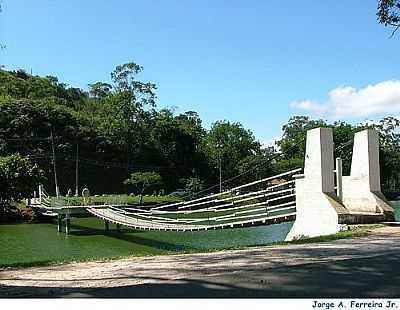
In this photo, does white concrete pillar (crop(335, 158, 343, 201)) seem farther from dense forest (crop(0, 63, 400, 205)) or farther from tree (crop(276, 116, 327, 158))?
tree (crop(276, 116, 327, 158))

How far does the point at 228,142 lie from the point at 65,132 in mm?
17732

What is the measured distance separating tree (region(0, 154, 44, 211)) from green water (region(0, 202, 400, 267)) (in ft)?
10.5

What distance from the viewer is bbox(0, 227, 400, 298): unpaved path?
4051mm

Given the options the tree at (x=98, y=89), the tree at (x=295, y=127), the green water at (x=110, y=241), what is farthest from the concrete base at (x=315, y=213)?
the tree at (x=98, y=89)

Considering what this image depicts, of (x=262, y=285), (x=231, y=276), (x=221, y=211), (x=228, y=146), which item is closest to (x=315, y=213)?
(x=231, y=276)

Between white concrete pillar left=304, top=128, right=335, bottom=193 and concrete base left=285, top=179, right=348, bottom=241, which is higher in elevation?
white concrete pillar left=304, top=128, right=335, bottom=193

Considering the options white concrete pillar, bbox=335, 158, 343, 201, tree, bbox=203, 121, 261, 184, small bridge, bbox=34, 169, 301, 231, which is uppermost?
tree, bbox=203, 121, 261, 184

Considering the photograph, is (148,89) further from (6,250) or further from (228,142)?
(6,250)

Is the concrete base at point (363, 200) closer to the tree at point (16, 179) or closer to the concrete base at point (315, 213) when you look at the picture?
the concrete base at point (315, 213)

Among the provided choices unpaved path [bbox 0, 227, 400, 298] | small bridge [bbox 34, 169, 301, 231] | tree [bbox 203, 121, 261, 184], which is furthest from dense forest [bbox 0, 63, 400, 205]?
unpaved path [bbox 0, 227, 400, 298]

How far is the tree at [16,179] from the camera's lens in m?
32.3

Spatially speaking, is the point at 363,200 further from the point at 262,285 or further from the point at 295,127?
the point at 295,127

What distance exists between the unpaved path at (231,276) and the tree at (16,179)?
89.4 ft

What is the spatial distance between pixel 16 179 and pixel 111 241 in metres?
11.0
